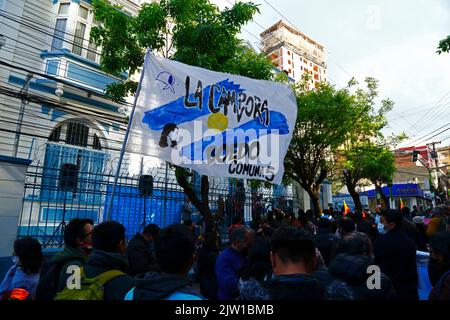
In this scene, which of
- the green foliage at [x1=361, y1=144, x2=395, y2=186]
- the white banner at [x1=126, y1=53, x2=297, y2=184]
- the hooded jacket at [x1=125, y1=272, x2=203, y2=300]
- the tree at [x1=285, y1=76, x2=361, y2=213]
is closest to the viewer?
the hooded jacket at [x1=125, y1=272, x2=203, y2=300]

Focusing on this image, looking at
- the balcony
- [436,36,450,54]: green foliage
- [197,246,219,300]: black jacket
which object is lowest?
[197,246,219,300]: black jacket

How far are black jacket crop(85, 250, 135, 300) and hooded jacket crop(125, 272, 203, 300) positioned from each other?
0.33 m

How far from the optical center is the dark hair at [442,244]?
2.63 metres

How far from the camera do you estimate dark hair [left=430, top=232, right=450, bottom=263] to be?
8.62 feet

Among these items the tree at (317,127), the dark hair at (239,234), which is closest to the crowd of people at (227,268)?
the dark hair at (239,234)

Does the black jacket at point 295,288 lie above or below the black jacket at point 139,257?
above

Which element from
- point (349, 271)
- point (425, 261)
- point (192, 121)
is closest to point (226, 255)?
point (349, 271)

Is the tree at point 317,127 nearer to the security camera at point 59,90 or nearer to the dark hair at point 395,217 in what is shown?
the dark hair at point 395,217

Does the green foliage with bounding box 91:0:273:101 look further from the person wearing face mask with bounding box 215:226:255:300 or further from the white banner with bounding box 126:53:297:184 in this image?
the person wearing face mask with bounding box 215:226:255:300

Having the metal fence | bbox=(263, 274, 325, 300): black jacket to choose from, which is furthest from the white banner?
the metal fence

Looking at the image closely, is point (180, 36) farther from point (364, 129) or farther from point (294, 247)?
point (364, 129)

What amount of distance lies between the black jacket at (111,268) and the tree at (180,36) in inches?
158

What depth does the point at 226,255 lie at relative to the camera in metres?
3.14

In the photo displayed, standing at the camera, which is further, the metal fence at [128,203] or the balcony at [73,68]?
the balcony at [73,68]
